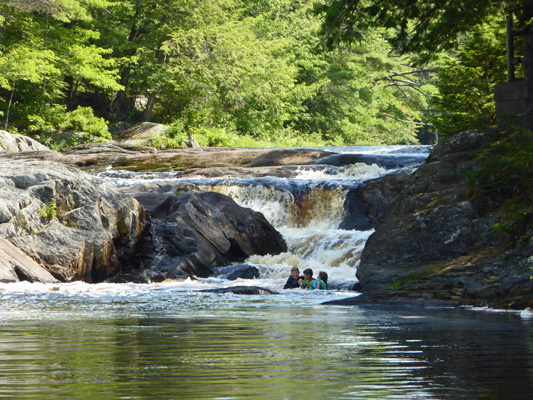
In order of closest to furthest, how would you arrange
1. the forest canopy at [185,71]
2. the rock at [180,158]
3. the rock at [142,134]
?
the rock at [180,158], the rock at [142,134], the forest canopy at [185,71]

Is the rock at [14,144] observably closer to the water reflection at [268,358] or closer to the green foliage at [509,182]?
the green foliage at [509,182]

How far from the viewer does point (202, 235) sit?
18156 millimetres

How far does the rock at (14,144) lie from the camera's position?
105 ft

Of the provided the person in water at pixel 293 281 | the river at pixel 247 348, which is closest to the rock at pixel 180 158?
the person in water at pixel 293 281

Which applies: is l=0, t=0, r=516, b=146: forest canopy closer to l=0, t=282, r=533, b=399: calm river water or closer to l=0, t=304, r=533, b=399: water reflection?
l=0, t=282, r=533, b=399: calm river water

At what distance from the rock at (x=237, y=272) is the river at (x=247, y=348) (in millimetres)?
3547

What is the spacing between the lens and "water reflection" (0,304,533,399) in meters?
3.52

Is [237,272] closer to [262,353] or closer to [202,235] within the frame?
[202,235]

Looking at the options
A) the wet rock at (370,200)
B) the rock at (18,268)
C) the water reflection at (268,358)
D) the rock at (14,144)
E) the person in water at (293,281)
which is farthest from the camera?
the rock at (14,144)

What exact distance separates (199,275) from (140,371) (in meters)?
12.7

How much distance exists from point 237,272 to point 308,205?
597 centimetres

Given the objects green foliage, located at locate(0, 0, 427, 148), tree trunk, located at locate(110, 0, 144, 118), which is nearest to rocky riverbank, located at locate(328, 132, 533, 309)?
green foliage, located at locate(0, 0, 427, 148)

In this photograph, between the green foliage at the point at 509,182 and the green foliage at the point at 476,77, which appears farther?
the green foliage at the point at 476,77

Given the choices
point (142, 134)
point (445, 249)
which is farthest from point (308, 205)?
point (142, 134)
